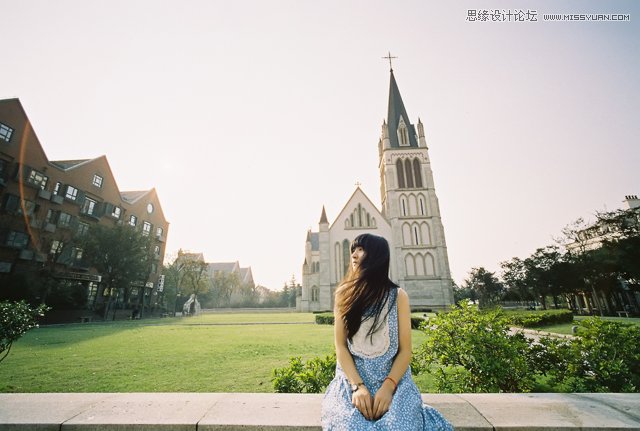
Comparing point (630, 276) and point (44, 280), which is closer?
point (44, 280)

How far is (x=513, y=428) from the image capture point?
2461mm

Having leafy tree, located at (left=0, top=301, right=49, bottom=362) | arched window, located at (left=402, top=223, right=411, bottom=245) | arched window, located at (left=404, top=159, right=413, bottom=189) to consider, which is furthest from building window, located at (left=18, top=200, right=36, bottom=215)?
arched window, located at (left=404, top=159, right=413, bottom=189)

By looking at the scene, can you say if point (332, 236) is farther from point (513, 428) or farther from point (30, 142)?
point (513, 428)

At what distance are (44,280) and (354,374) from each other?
3177 centimetres

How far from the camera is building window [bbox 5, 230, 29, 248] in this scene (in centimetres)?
2391

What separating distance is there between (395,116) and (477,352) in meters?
45.0

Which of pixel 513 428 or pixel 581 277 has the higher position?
pixel 581 277

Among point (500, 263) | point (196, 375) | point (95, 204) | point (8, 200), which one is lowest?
point (196, 375)

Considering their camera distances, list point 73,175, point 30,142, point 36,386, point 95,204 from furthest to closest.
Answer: point 95,204, point 73,175, point 30,142, point 36,386

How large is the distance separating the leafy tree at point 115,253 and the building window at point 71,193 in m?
4.70

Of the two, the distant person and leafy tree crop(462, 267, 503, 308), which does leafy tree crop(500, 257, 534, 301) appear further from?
the distant person

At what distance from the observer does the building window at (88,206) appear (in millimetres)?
31453

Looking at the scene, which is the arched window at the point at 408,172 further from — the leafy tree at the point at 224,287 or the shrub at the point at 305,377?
the leafy tree at the point at 224,287

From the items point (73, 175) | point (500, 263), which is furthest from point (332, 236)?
point (73, 175)
